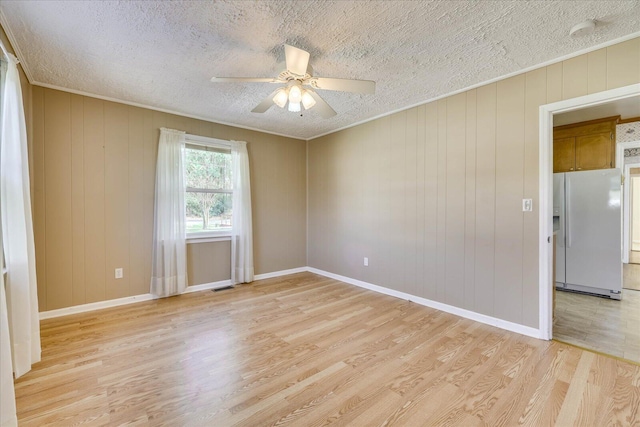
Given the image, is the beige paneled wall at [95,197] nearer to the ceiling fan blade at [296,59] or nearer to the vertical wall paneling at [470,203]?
the ceiling fan blade at [296,59]

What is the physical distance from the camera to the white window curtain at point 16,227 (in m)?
1.93

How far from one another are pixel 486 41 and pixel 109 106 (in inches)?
161

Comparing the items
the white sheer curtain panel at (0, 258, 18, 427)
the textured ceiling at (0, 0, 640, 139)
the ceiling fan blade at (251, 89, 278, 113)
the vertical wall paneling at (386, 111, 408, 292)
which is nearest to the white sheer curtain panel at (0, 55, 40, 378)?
the textured ceiling at (0, 0, 640, 139)

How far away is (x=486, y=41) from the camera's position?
213cm

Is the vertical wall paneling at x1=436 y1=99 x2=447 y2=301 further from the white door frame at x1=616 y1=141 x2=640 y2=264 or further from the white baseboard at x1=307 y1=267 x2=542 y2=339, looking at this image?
the white door frame at x1=616 y1=141 x2=640 y2=264

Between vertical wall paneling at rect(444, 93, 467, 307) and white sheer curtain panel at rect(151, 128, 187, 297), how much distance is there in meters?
3.46

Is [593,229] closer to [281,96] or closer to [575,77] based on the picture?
[575,77]

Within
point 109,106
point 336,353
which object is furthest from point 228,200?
point 336,353

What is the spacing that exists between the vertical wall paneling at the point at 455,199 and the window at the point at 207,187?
10.4ft

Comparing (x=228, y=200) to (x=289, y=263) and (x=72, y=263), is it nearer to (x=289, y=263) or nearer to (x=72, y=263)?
(x=289, y=263)

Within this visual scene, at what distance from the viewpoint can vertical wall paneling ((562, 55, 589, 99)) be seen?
2.28 metres

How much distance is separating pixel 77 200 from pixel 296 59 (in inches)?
122

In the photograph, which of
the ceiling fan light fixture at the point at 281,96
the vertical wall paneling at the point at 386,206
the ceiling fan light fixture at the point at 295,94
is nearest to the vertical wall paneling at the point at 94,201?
the ceiling fan light fixture at the point at 281,96

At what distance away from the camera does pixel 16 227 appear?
6.54ft
